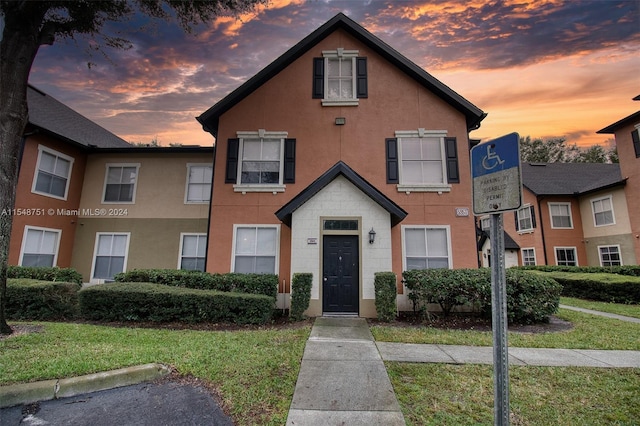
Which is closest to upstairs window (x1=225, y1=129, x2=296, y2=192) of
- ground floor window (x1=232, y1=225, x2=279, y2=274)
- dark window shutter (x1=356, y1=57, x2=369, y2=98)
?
ground floor window (x1=232, y1=225, x2=279, y2=274)

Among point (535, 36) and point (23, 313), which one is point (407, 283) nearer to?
point (535, 36)

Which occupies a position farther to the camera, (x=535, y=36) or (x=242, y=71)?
(x=242, y=71)

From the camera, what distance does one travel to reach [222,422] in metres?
3.37

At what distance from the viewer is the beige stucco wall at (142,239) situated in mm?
12586

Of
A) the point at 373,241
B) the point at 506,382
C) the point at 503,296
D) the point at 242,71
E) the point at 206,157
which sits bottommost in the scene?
the point at 506,382

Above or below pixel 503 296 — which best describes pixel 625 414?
below

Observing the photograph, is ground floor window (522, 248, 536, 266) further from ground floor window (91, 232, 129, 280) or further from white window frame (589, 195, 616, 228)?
ground floor window (91, 232, 129, 280)

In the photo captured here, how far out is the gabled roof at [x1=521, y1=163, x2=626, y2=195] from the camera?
20.2 metres

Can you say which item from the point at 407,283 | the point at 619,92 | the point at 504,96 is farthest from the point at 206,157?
the point at 619,92

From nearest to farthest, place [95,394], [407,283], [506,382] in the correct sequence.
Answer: [506,382] < [95,394] < [407,283]

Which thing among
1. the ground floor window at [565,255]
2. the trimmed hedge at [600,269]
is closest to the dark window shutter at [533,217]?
the ground floor window at [565,255]

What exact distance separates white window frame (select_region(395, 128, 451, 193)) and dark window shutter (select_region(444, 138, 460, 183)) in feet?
0.37

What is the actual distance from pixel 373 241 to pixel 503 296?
275 inches

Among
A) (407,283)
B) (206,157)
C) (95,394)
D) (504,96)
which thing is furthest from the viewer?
(206,157)
